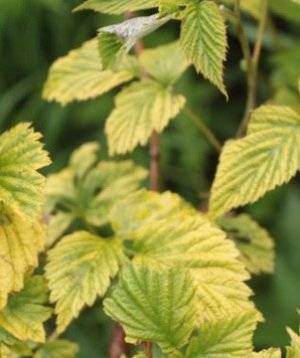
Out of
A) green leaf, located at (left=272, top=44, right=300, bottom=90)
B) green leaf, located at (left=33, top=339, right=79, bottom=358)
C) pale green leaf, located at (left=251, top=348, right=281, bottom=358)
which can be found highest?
pale green leaf, located at (left=251, top=348, right=281, bottom=358)

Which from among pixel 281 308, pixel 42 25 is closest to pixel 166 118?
pixel 281 308

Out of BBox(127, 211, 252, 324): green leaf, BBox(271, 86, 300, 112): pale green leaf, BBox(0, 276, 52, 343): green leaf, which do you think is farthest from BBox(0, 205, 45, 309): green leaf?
BBox(271, 86, 300, 112): pale green leaf

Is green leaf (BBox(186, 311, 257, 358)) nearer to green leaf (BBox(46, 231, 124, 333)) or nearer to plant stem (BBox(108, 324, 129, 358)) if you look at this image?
green leaf (BBox(46, 231, 124, 333))

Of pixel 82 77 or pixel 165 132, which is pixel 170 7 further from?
pixel 165 132

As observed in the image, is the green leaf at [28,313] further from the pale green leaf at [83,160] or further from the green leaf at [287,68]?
the green leaf at [287,68]

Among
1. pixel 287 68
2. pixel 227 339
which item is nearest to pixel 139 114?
pixel 227 339

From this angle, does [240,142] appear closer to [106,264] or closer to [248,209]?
[106,264]
